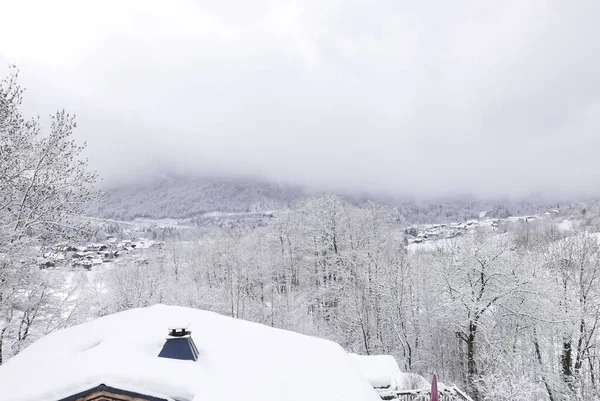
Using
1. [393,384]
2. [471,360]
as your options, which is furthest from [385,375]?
[471,360]

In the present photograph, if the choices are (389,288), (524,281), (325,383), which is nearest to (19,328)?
(325,383)

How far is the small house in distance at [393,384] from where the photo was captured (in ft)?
59.7

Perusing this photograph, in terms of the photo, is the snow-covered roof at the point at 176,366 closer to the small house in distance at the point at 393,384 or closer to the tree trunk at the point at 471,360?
the small house in distance at the point at 393,384

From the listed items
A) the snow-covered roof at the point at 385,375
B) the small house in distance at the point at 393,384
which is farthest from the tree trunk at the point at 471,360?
the snow-covered roof at the point at 385,375

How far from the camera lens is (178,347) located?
8.14 m

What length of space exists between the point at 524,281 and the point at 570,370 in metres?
7.56

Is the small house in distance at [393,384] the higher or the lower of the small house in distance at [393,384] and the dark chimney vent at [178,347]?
the lower

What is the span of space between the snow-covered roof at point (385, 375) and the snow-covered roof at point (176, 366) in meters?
8.63

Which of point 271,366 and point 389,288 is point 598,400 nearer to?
point 389,288

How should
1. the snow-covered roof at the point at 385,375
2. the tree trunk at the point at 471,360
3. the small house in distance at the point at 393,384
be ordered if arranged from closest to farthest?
1. the small house in distance at the point at 393,384
2. the snow-covered roof at the point at 385,375
3. the tree trunk at the point at 471,360

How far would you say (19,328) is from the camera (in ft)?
63.0

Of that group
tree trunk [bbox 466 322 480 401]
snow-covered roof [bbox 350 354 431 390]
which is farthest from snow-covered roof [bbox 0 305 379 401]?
tree trunk [bbox 466 322 480 401]

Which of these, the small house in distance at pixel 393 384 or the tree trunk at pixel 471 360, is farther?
the tree trunk at pixel 471 360

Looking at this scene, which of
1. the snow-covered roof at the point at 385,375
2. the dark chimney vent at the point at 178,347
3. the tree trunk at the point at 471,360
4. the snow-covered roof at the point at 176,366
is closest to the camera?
the snow-covered roof at the point at 176,366
